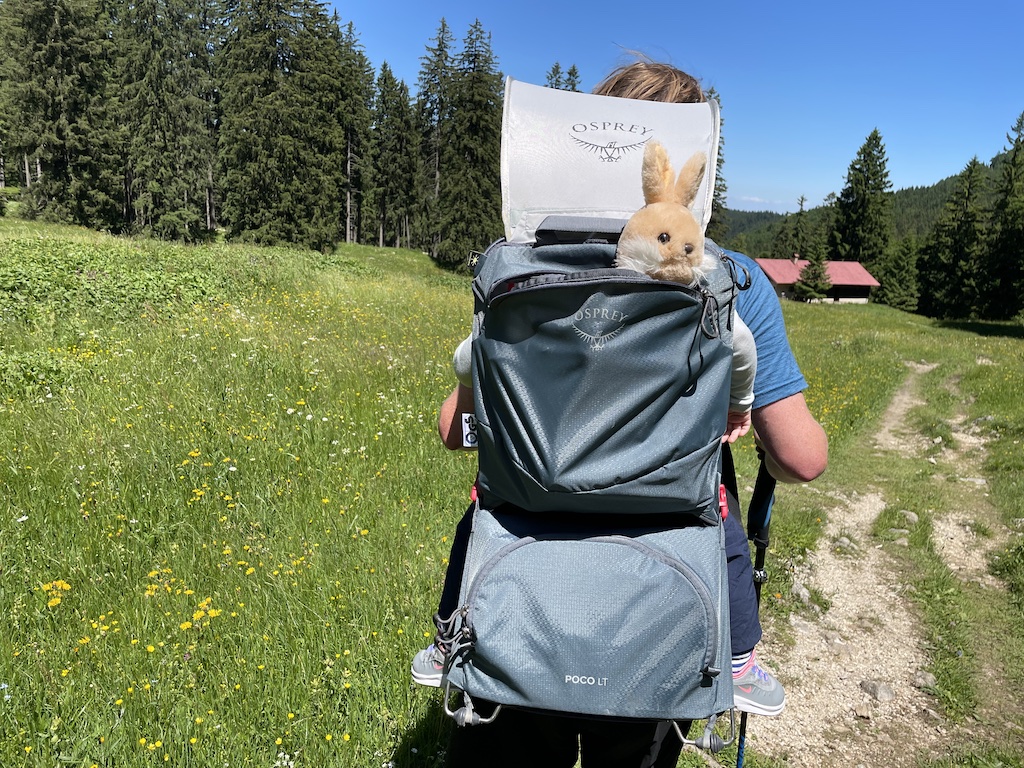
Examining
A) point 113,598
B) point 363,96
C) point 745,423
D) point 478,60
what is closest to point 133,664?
point 113,598

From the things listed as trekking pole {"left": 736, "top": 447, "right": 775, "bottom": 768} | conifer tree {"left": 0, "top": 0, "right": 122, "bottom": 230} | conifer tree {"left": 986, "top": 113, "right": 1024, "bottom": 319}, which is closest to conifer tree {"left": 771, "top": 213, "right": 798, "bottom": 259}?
conifer tree {"left": 986, "top": 113, "right": 1024, "bottom": 319}

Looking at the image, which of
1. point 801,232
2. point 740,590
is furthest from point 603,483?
point 801,232

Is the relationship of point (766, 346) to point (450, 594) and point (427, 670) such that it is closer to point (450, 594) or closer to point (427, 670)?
point (450, 594)

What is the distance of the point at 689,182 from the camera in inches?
58.7

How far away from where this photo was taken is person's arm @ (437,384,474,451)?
1753 mm

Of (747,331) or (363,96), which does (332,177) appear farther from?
(747,331)

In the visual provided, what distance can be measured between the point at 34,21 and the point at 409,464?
1729 inches

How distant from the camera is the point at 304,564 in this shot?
3.97m

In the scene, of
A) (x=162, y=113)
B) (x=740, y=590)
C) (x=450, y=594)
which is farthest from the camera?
(x=162, y=113)

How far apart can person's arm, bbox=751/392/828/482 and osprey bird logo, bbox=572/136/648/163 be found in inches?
33.2

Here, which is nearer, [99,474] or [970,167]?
[99,474]

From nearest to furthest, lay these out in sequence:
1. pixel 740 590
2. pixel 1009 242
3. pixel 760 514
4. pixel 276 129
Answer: pixel 740 590
pixel 760 514
pixel 276 129
pixel 1009 242

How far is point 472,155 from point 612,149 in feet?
138

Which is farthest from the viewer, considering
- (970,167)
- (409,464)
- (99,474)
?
(970,167)
